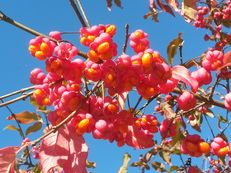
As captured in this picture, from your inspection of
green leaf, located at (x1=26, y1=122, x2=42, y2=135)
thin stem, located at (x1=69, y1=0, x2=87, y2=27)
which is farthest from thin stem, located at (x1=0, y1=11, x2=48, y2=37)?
green leaf, located at (x1=26, y1=122, x2=42, y2=135)

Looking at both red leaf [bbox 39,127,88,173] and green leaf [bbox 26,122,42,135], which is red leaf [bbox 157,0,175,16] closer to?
red leaf [bbox 39,127,88,173]

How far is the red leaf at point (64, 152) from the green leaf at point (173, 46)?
0.55 m

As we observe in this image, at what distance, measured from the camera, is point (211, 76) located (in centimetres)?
154

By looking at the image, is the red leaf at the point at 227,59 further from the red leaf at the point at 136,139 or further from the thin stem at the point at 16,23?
the thin stem at the point at 16,23

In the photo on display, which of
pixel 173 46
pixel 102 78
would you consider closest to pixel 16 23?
pixel 102 78

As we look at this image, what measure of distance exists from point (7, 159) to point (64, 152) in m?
0.21

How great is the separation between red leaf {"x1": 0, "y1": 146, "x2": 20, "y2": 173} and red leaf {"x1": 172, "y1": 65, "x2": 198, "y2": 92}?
648mm

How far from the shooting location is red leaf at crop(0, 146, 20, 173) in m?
1.42

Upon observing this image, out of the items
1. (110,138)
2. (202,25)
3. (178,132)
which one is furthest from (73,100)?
(202,25)

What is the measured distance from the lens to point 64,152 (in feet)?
4.70

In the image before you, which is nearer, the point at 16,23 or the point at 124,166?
the point at 16,23

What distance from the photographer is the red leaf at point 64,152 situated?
140 centimetres

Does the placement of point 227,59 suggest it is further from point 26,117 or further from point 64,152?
point 26,117

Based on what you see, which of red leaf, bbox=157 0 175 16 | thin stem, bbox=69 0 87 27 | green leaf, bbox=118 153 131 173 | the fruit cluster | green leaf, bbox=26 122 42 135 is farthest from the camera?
green leaf, bbox=118 153 131 173
